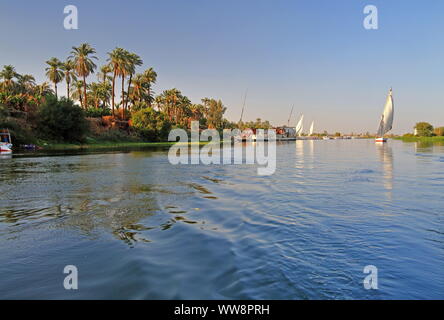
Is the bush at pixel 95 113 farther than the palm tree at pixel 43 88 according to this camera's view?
No

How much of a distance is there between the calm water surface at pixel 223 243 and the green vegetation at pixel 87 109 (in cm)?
4853

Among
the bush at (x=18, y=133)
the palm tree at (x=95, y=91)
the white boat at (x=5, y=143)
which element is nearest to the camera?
the white boat at (x=5, y=143)

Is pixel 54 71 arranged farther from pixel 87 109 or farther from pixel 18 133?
pixel 18 133

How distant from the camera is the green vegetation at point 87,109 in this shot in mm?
57094

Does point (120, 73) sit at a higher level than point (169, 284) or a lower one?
higher

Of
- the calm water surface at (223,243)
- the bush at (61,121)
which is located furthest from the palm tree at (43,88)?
the calm water surface at (223,243)

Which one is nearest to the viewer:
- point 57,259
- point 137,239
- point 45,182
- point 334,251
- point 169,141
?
point 57,259

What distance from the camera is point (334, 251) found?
629 cm

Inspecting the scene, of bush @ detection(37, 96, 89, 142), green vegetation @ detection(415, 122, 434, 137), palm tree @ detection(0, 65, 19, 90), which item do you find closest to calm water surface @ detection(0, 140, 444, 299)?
bush @ detection(37, 96, 89, 142)

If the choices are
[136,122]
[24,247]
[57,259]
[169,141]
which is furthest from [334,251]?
[169,141]

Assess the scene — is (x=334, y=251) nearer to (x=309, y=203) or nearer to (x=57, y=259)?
(x=309, y=203)

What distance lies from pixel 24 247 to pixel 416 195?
1373cm

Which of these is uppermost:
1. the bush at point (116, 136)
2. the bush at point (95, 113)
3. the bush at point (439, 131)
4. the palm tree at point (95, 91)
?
the palm tree at point (95, 91)

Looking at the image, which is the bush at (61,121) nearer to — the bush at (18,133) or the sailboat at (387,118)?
the bush at (18,133)
